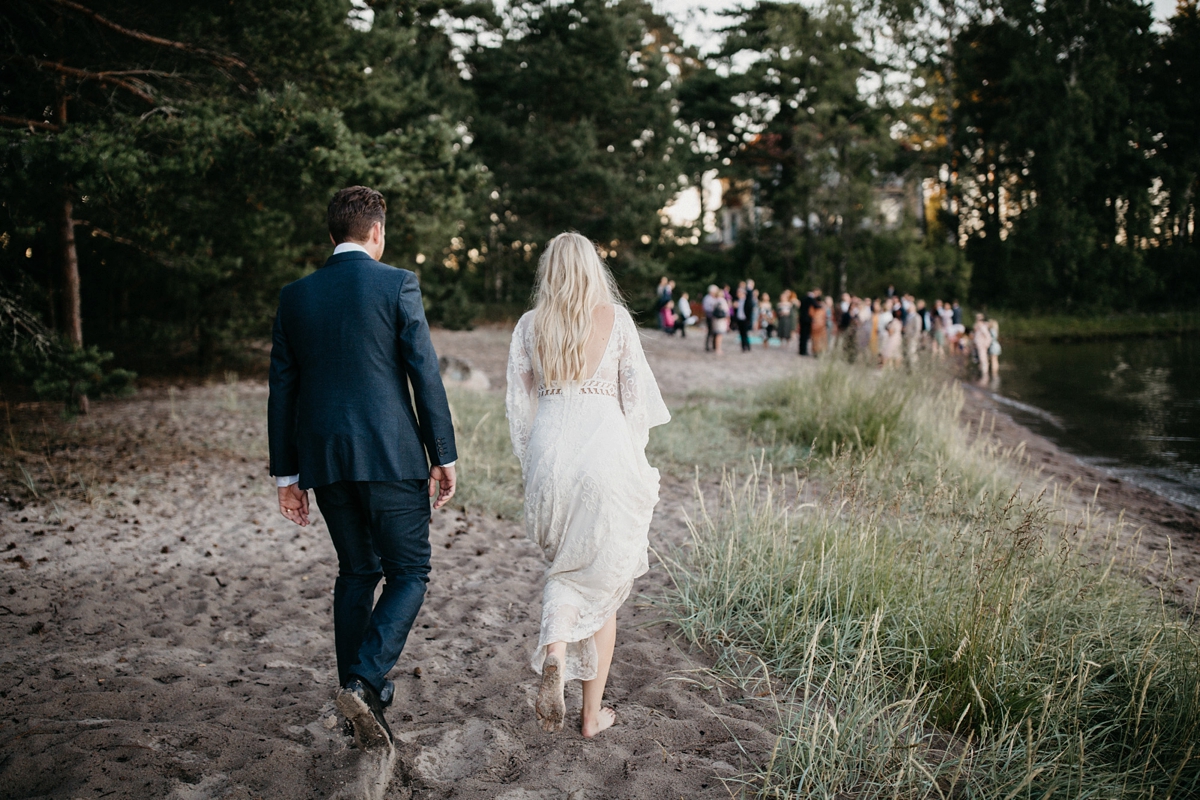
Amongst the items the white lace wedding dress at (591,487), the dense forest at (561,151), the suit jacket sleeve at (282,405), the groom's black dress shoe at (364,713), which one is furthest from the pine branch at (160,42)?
the groom's black dress shoe at (364,713)

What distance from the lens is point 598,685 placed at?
3.27 metres

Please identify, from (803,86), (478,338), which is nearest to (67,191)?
(478,338)

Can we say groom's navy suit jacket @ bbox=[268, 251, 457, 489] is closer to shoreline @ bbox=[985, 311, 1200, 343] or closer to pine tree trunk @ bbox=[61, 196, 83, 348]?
pine tree trunk @ bbox=[61, 196, 83, 348]

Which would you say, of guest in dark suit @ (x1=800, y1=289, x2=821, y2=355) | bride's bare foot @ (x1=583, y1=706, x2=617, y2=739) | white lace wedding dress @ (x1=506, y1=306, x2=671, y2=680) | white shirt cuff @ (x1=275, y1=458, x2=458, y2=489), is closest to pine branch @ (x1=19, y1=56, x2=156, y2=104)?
white shirt cuff @ (x1=275, y1=458, x2=458, y2=489)

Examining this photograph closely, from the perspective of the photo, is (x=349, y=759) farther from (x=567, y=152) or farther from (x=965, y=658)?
(x=567, y=152)

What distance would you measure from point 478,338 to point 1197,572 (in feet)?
67.1

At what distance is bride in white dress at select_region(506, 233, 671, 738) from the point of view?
3176 mm

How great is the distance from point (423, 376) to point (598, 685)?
1.44 meters

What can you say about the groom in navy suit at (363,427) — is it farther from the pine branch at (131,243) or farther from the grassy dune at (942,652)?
the pine branch at (131,243)

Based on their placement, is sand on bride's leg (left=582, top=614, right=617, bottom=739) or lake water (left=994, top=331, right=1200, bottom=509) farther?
lake water (left=994, top=331, right=1200, bottom=509)

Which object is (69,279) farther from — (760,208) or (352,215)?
(760,208)

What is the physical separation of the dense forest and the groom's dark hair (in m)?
4.47

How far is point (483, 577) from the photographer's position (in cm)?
526

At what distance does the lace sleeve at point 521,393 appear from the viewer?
11.2 ft
